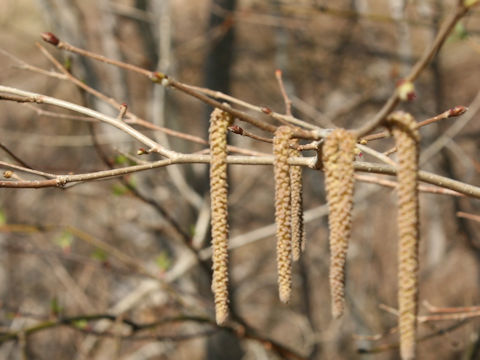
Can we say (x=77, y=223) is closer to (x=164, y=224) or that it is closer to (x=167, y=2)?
(x=164, y=224)

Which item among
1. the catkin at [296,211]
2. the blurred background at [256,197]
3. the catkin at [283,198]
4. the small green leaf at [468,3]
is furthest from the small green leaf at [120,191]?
the small green leaf at [468,3]

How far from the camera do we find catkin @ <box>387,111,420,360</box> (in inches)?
23.8

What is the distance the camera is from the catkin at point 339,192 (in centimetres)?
64

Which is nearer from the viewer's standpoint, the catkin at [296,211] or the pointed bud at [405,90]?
the pointed bud at [405,90]

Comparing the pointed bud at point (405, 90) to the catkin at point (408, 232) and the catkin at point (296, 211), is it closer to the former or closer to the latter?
the catkin at point (408, 232)

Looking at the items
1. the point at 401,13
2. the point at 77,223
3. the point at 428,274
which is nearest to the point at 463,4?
the point at 401,13

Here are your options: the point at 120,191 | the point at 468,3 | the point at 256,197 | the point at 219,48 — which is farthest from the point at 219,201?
the point at 256,197

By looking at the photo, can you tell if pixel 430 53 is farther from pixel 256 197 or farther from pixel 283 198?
pixel 256 197

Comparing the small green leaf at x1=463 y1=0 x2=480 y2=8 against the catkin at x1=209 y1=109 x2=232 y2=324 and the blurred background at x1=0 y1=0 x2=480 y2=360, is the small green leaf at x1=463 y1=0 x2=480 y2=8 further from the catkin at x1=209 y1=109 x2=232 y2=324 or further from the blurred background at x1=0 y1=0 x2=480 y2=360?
the blurred background at x1=0 y1=0 x2=480 y2=360

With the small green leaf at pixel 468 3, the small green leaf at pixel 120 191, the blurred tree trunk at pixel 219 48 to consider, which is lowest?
the small green leaf at pixel 468 3

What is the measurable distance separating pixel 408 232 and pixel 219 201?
29 centimetres

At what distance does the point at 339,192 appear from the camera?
2.10 ft

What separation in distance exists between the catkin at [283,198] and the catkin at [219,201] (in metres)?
0.08

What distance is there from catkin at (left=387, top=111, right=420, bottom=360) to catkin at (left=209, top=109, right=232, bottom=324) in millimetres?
257
